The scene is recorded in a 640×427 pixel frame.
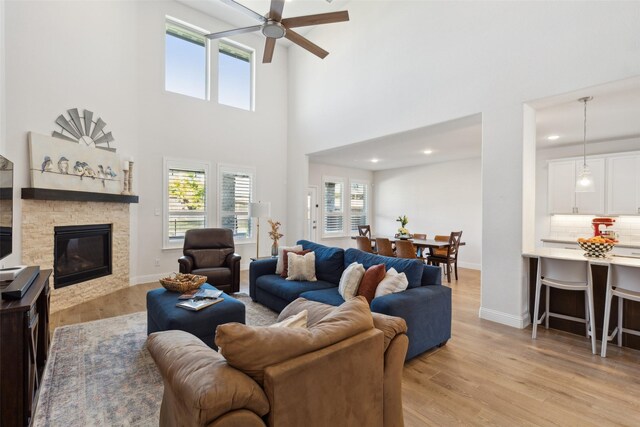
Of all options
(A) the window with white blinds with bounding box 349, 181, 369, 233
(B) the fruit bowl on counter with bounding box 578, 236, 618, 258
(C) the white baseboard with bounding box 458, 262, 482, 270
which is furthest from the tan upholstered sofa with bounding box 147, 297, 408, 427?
(A) the window with white blinds with bounding box 349, 181, 369, 233

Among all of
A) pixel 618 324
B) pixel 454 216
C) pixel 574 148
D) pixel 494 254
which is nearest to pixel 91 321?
pixel 494 254

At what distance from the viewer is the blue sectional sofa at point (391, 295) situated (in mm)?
2598

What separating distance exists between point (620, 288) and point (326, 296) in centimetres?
277

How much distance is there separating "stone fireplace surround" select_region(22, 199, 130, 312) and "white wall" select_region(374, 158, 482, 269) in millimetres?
6812

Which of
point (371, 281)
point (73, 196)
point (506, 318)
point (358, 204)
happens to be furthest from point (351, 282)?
Result: point (358, 204)

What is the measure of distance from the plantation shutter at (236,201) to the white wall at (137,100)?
263 mm

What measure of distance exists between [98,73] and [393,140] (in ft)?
16.0

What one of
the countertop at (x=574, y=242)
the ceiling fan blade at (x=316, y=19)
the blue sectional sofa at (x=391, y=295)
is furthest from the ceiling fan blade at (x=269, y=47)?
the countertop at (x=574, y=242)

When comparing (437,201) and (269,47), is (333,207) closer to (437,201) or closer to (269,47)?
(437,201)

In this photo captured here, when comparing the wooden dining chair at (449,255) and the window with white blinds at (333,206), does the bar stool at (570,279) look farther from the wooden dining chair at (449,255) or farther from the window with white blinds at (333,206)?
the window with white blinds at (333,206)

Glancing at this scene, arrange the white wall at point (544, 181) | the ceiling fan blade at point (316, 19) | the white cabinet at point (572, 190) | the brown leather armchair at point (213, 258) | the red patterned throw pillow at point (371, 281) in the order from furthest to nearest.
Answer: the white wall at point (544, 181) < the white cabinet at point (572, 190) < the brown leather armchair at point (213, 258) < the ceiling fan blade at point (316, 19) < the red patterned throw pillow at point (371, 281)

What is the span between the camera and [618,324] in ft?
9.92

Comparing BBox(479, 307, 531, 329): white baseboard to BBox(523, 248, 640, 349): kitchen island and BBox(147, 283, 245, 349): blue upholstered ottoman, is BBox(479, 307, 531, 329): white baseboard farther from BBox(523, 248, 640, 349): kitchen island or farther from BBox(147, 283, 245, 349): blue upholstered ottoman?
BBox(147, 283, 245, 349): blue upholstered ottoman

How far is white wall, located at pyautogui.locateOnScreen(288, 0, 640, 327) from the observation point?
2963 millimetres
